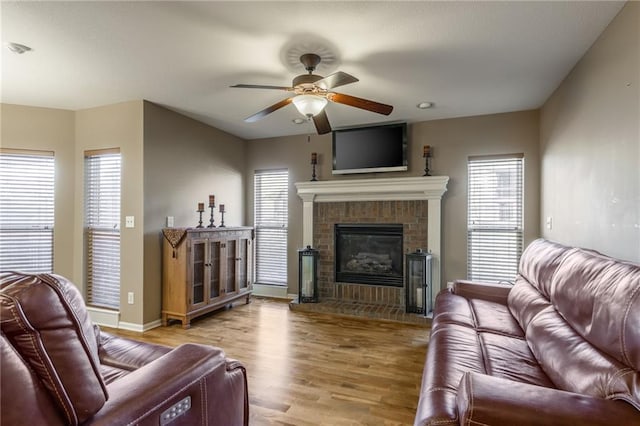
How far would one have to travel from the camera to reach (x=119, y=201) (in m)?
3.79

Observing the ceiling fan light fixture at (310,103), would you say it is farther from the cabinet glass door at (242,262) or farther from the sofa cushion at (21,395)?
the cabinet glass door at (242,262)

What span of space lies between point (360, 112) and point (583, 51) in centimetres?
212

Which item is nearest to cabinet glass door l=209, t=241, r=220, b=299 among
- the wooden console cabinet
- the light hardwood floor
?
the wooden console cabinet

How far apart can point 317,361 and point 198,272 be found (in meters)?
1.92

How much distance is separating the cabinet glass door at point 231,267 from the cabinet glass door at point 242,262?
0.27 ft

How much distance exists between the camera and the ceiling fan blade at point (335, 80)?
2.29 meters

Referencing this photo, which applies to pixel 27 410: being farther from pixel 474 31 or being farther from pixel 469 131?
pixel 469 131

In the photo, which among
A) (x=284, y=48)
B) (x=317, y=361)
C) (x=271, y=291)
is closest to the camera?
(x=284, y=48)

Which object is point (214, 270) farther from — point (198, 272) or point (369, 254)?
point (369, 254)

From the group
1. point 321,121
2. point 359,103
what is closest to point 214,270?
point 321,121

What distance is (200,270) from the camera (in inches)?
159

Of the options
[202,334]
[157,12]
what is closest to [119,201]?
[202,334]

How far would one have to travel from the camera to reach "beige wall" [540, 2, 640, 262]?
6.39 ft

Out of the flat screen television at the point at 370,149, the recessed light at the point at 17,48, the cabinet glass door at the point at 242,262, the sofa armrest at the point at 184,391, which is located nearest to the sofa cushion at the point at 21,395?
the sofa armrest at the point at 184,391
